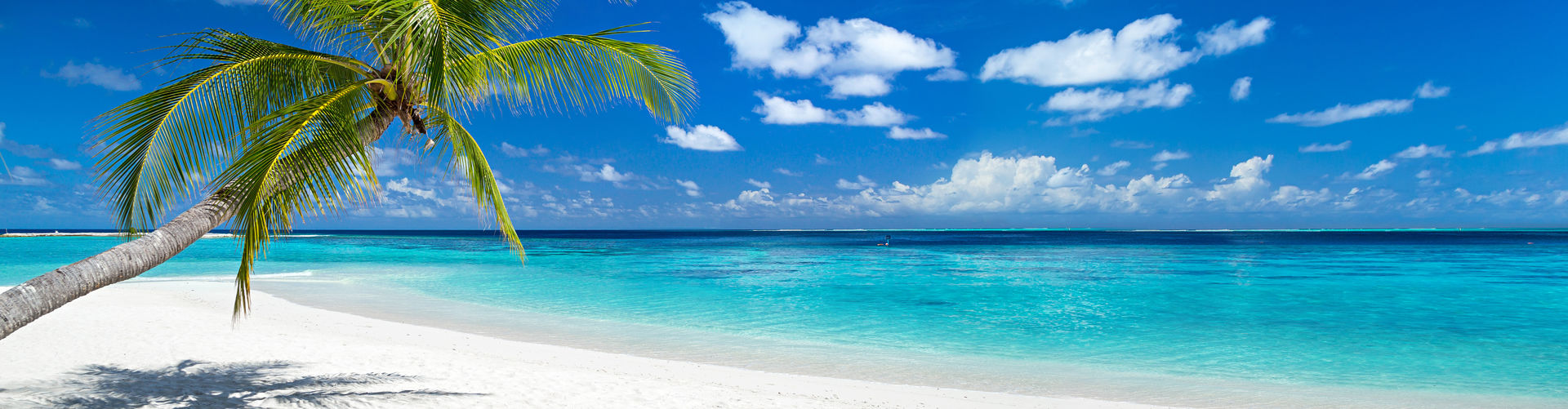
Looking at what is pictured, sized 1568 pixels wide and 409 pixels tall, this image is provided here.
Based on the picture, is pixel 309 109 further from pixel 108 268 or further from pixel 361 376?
pixel 361 376

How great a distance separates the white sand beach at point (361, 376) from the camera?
18.8ft

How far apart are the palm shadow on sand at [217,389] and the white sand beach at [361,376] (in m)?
0.02

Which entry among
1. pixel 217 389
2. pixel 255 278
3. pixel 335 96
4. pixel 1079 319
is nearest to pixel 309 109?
pixel 335 96

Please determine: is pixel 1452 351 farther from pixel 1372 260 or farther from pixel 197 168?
pixel 1372 260

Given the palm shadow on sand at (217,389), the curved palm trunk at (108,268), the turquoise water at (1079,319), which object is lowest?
the turquoise water at (1079,319)

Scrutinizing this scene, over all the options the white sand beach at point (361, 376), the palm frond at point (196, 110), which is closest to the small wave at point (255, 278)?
the white sand beach at point (361, 376)

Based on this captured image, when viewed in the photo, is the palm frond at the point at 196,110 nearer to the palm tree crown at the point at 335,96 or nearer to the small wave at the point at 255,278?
the palm tree crown at the point at 335,96

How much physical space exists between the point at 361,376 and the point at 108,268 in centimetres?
305

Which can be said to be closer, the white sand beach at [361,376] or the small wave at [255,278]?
the white sand beach at [361,376]

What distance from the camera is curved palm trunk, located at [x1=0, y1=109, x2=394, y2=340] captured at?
347cm

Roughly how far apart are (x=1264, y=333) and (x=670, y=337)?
9.59 metres

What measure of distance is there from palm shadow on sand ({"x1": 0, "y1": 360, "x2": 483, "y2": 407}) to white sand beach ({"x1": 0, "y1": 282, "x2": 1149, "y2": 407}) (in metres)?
0.02

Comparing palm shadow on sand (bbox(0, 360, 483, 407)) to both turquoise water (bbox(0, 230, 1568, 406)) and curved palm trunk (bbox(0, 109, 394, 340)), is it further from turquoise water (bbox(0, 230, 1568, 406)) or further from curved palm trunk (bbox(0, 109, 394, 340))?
turquoise water (bbox(0, 230, 1568, 406))

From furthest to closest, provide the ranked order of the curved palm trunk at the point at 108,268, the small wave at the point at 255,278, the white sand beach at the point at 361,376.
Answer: the small wave at the point at 255,278 < the white sand beach at the point at 361,376 < the curved palm trunk at the point at 108,268
